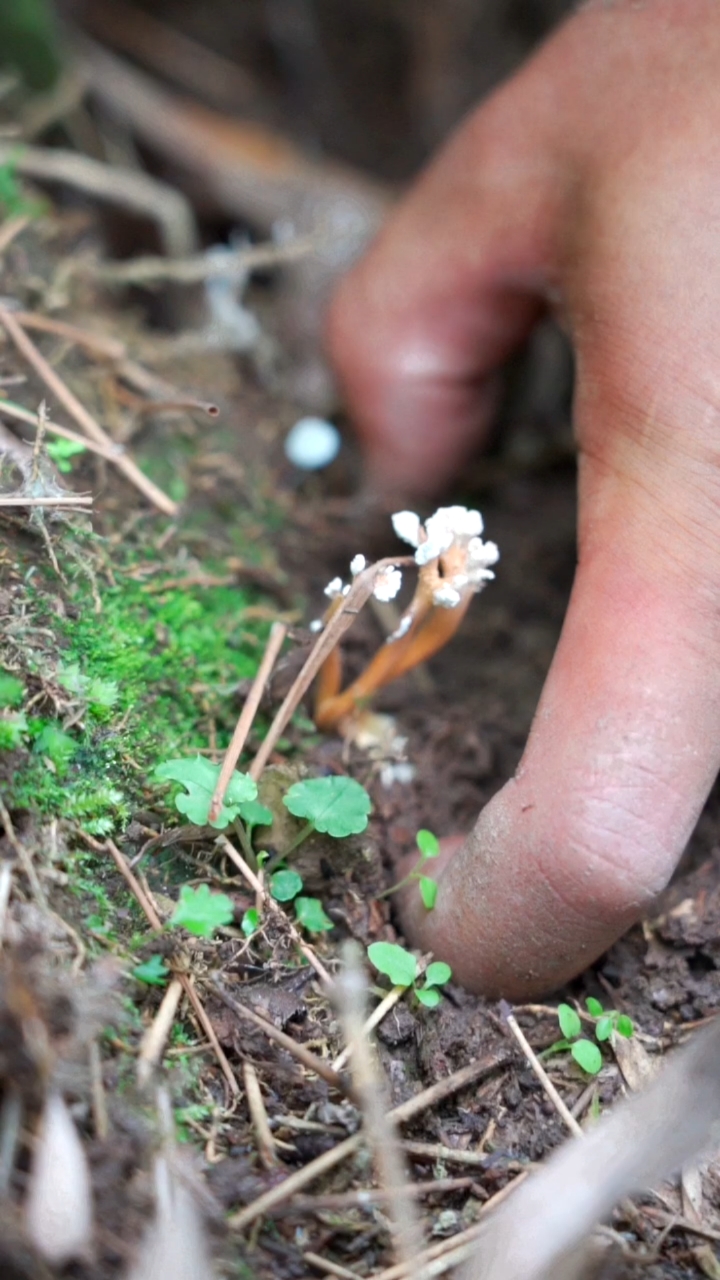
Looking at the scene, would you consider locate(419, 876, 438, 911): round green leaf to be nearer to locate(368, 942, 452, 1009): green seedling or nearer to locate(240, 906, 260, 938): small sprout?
locate(368, 942, 452, 1009): green seedling

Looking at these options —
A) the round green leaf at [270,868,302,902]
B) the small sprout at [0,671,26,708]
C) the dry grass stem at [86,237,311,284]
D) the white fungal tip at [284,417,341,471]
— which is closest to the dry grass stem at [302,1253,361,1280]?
the round green leaf at [270,868,302,902]


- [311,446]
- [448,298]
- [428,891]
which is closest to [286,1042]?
[428,891]

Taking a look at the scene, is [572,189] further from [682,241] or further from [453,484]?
[453,484]

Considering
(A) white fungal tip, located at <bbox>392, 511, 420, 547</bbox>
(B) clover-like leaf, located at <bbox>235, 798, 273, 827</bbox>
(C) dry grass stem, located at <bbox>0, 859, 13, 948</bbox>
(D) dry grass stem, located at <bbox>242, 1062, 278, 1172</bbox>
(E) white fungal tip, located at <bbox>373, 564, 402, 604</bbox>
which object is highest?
(A) white fungal tip, located at <bbox>392, 511, 420, 547</bbox>

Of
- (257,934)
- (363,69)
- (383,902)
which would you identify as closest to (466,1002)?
(383,902)

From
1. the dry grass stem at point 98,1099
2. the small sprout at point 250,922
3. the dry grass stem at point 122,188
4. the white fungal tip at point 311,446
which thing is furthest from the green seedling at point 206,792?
the dry grass stem at point 122,188
